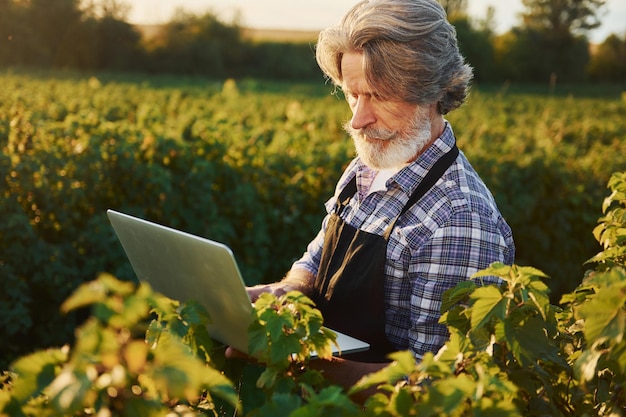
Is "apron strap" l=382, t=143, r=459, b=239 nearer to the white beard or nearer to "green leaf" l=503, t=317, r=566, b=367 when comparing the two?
the white beard

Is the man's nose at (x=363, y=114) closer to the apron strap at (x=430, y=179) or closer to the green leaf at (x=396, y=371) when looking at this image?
the apron strap at (x=430, y=179)

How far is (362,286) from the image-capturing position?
2430mm

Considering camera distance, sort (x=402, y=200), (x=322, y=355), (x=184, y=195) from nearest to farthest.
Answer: (x=322, y=355) < (x=402, y=200) < (x=184, y=195)

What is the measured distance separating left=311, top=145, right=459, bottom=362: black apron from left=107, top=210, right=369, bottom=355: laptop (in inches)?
10.1

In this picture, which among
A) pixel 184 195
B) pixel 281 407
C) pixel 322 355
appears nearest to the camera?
pixel 281 407

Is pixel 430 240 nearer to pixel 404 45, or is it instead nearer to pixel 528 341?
pixel 404 45

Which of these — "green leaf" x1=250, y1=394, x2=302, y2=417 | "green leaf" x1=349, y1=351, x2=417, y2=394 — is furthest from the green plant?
"green leaf" x1=349, y1=351, x2=417, y2=394

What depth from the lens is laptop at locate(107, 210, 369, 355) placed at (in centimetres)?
167

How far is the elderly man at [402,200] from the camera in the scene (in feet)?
7.52

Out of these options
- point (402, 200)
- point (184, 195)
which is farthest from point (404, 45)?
point (184, 195)

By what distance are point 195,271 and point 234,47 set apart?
199ft

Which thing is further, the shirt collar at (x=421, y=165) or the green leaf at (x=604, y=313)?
the shirt collar at (x=421, y=165)

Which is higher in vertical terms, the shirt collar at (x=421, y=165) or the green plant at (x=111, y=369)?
the shirt collar at (x=421, y=165)

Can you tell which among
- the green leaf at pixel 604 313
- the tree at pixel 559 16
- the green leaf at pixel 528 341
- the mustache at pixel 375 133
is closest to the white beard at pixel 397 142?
the mustache at pixel 375 133
